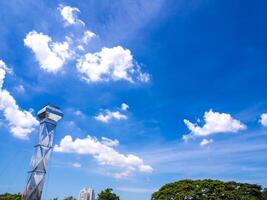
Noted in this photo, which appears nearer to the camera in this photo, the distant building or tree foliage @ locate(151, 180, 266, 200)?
tree foliage @ locate(151, 180, 266, 200)

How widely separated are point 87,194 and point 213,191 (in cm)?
6325

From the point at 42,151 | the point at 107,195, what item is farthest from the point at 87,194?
the point at 42,151

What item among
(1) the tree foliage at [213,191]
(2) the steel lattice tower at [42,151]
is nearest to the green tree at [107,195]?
(1) the tree foliage at [213,191]

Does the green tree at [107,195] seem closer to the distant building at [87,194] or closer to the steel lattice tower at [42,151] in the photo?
the steel lattice tower at [42,151]

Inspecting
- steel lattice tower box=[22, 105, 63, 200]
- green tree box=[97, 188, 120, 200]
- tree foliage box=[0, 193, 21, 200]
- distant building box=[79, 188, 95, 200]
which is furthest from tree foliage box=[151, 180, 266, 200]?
distant building box=[79, 188, 95, 200]

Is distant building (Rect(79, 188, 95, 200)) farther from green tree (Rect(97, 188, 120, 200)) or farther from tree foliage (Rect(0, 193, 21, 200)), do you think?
green tree (Rect(97, 188, 120, 200))

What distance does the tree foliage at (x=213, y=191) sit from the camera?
32406 millimetres

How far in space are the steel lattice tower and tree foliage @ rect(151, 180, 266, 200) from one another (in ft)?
62.1

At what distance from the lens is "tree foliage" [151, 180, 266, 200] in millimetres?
32406

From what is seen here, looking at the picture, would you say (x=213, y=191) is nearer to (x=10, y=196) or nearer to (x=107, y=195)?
(x=107, y=195)

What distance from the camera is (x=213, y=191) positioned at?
109 feet

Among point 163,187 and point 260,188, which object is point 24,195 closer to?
point 163,187

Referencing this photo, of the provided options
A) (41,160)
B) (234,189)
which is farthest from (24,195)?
(234,189)

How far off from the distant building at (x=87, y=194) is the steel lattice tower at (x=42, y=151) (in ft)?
222
